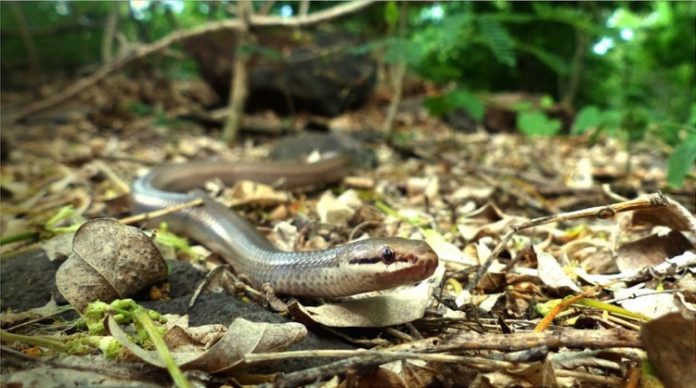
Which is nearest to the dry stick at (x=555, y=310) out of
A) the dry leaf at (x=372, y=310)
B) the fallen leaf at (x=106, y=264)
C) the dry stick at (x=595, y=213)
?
the dry stick at (x=595, y=213)

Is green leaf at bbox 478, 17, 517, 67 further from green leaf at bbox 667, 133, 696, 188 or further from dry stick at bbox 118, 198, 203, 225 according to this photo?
dry stick at bbox 118, 198, 203, 225

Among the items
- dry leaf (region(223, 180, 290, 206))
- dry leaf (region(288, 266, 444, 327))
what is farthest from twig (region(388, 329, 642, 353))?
dry leaf (region(223, 180, 290, 206))

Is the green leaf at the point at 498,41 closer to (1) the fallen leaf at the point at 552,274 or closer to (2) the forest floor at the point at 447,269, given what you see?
(2) the forest floor at the point at 447,269

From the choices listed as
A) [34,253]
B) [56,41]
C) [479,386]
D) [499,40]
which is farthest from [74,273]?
[56,41]

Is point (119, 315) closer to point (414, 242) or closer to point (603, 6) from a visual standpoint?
point (414, 242)

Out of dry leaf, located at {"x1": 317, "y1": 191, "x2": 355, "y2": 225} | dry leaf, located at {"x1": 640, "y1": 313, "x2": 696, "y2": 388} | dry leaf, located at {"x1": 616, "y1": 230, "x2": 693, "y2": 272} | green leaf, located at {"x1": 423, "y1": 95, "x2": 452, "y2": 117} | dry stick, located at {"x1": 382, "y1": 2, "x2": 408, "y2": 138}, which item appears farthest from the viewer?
green leaf, located at {"x1": 423, "y1": 95, "x2": 452, "y2": 117}

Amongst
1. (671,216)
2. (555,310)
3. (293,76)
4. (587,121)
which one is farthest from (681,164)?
(293,76)

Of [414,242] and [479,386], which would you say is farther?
[414,242]
